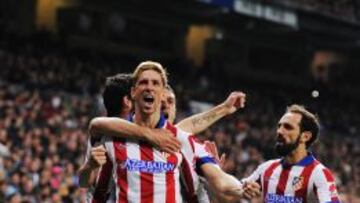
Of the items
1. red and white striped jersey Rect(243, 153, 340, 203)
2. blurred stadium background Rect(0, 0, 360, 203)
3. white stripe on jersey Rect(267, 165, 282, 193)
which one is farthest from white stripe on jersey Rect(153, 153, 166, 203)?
blurred stadium background Rect(0, 0, 360, 203)

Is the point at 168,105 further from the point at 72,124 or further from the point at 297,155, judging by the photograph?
the point at 72,124

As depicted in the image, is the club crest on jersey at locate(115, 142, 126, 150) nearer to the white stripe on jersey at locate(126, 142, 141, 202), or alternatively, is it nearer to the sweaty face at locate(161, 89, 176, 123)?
the white stripe on jersey at locate(126, 142, 141, 202)

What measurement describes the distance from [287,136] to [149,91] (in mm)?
1777

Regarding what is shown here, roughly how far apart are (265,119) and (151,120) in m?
21.2

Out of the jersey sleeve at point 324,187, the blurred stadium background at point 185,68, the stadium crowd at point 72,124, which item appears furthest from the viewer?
the blurred stadium background at point 185,68

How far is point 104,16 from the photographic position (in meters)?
27.9

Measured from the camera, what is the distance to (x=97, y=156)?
5.31m

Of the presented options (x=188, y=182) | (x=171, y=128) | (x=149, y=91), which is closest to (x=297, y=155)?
(x=188, y=182)

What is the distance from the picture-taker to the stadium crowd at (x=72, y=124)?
1340 centimetres

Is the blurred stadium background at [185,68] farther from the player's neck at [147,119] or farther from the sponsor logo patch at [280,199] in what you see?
the player's neck at [147,119]

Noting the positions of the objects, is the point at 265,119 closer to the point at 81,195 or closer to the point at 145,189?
the point at 81,195

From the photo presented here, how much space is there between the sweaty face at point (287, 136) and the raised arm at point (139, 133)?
1.46 m

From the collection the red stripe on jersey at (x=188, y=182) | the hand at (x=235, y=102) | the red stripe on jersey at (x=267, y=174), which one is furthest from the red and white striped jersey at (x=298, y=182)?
the red stripe on jersey at (x=188, y=182)

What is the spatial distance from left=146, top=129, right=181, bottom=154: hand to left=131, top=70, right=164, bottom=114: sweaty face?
0.15m
